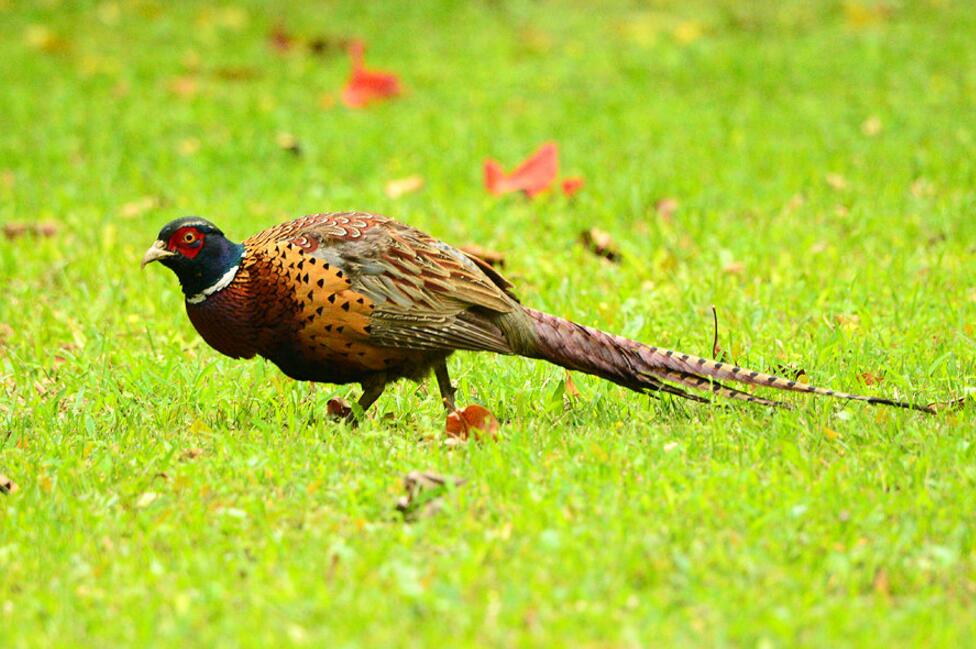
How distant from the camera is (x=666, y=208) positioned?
784 cm

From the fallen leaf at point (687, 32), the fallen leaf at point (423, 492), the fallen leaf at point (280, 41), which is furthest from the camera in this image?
the fallen leaf at point (280, 41)

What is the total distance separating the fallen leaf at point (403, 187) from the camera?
27.2 feet

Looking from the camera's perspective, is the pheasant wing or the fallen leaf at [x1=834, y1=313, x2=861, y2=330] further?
the fallen leaf at [x1=834, y1=313, x2=861, y2=330]

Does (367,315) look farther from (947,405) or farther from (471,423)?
(947,405)

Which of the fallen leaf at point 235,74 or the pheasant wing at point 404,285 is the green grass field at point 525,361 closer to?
the fallen leaf at point 235,74

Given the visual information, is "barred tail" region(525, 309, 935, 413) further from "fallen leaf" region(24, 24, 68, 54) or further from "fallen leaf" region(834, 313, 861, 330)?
"fallen leaf" region(24, 24, 68, 54)

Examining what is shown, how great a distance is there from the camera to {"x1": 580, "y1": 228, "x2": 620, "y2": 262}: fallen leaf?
23.6 ft

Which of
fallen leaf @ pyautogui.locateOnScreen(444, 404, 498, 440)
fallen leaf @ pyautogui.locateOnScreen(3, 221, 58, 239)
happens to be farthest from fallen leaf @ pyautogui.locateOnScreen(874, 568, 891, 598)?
fallen leaf @ pyautogui.locateOnScreen(3, 221, 58, 239)

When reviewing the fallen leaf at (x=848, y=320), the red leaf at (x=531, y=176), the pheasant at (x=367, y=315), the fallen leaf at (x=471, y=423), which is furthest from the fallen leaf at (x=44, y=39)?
the fallen leaf at (x=471, y=423)

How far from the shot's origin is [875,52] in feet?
36.3

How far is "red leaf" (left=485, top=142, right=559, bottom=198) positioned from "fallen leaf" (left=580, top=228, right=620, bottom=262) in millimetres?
836

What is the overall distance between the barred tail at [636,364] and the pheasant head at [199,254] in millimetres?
1185

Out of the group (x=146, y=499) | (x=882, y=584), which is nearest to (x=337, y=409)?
(x=146, y=499)

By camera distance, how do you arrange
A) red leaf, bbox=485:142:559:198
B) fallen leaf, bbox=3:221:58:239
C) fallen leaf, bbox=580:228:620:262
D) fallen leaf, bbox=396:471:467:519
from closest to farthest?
fallen leaf, bbox=396:471:467:519 < fallen leaf, bbox=580:228:620:262 < fallen leaf, bbox=3:221:58:239 < red leaf, bbox=485:142:559:198
